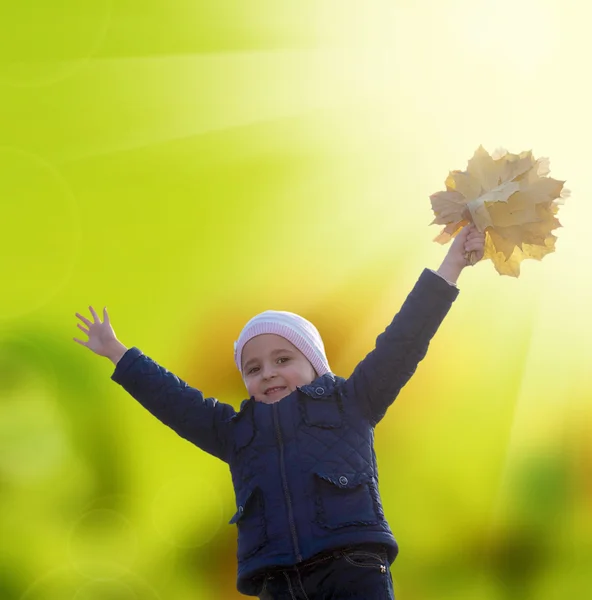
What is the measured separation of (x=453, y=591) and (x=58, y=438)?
153 centimetres

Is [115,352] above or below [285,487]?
above

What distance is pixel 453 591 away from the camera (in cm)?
273

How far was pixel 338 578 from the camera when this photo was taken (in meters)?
1.60

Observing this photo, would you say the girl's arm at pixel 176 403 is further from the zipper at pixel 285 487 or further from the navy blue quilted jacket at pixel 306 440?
the zipper at pixel 285 487

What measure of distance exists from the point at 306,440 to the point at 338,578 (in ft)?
1.02

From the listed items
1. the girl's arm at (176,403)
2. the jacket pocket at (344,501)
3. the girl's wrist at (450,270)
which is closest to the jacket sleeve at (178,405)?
the girl's arm at (176,403)

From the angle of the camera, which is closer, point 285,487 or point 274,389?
point 285,487

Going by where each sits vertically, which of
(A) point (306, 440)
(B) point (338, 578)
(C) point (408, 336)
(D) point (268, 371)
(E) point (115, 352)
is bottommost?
(B) point (338, 578)

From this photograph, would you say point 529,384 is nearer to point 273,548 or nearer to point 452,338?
point 452,338

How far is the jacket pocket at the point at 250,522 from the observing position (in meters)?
1.67

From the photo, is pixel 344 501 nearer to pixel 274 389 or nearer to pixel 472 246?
pixel 274 389

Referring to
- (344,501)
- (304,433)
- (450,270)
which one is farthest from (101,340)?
(450,270)

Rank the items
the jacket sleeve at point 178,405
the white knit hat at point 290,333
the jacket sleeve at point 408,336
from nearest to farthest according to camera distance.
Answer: the jacket sleeve at point 408,336, the jacket sleeve at point 178,405, the white knit hat at point 290,333

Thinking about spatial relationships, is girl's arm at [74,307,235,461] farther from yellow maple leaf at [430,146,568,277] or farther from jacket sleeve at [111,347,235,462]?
yellow maple leaf at [430,146,568,277]
